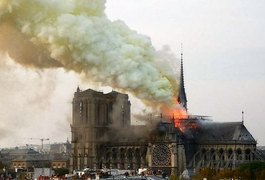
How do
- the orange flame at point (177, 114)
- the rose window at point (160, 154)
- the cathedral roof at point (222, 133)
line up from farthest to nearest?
the rose window at point (160, 154), the cathedral roof at point (222, 133), the orange flame at point (177, 114)

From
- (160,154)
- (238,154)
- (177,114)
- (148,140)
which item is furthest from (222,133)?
(148,140)

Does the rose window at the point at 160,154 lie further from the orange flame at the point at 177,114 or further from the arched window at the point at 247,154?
the arched window at the point at 247,154

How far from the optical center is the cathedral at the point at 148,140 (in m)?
167

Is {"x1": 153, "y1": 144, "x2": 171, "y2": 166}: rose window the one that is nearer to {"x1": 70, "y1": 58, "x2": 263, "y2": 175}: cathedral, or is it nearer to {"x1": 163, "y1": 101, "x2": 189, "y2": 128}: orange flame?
{"x1": 70, "y1": 58, "x2": 263, "y2": 175}: cathedral

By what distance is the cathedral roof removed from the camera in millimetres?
167000

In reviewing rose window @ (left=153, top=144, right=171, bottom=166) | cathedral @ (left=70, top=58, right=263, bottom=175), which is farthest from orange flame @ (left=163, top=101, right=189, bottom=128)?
rose window @ (left=153, top=144, right=171, bottom=166)

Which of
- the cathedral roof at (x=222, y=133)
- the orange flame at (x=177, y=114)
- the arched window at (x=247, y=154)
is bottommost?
the arched window at (x=247, y=154)

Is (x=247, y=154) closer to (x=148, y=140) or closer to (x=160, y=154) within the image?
(x=160, y=154)

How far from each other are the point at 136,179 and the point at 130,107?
67.8 m

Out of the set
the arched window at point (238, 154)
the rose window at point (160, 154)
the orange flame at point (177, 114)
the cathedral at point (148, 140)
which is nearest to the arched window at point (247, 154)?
the cathedral at point (148, 140)

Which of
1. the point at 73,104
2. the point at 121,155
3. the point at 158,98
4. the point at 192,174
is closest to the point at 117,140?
the point at 121,155

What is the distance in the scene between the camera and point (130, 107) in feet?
591

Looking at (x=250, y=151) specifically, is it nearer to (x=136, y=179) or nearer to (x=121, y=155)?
(x=121, y=155)

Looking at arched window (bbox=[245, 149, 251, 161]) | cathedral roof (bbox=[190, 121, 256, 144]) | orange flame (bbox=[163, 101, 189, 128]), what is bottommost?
arched window (bbox=[245, 149, 251, 161])
